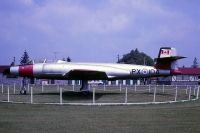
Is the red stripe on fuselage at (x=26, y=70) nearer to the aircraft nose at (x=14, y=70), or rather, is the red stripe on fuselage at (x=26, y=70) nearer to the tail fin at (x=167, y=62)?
the aircraft nose at (x=14, y=70)

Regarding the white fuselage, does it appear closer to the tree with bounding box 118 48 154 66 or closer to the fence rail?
the fence rail

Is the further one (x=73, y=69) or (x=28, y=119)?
(x=73, y=69)

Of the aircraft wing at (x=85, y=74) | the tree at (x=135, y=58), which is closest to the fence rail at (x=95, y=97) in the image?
the aircraft wing at (x=85, y=74)

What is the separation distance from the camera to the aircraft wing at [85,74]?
30109 millimetres

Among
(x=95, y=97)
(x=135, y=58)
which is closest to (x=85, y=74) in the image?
(x=95, y=97)

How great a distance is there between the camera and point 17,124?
1304cm

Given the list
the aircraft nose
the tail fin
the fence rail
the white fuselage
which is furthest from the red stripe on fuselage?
the tail fin

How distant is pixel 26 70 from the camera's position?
3225 centimetres

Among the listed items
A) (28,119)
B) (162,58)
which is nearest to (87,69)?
(162,58)

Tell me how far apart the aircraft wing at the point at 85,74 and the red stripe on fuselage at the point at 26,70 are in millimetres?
3163

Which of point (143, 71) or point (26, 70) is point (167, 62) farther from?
point (26, 70)

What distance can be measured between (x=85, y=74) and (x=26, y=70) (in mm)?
5070

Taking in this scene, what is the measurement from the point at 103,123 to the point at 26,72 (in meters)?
19.8

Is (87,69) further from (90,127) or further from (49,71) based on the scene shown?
(90,127)
